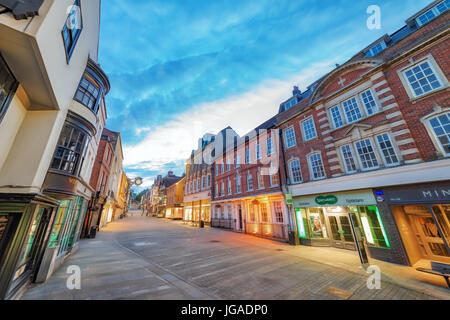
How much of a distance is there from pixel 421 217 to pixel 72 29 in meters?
17.5

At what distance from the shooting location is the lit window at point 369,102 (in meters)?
9.87

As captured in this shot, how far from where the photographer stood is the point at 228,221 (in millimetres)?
21281

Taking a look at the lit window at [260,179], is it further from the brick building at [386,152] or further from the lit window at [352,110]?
the lit window at [352,110]

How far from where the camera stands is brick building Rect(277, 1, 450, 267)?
7559 millimetres

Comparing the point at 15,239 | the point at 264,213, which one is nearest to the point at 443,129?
the point at 264,213

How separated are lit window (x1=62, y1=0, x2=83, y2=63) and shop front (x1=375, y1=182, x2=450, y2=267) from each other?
15220mm

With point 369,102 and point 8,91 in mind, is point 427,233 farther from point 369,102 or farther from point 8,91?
point 8,91

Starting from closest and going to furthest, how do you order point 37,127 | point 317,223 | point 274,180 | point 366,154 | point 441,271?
1. point 441,271
2. point 37,127
3. point 366,154
4. point 317,223
5. point 274,180

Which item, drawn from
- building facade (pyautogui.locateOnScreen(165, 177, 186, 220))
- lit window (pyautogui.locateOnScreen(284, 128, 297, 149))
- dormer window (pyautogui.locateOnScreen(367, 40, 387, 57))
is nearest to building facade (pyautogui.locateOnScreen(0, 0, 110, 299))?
lit window (pyautogui.locateOnScreen(284, 128, 297, 149))

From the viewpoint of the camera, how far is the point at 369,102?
1005cm

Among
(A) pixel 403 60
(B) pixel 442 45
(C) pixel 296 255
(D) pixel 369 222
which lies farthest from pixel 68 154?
(B) pixel 442 45

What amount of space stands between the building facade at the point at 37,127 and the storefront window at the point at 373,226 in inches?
575

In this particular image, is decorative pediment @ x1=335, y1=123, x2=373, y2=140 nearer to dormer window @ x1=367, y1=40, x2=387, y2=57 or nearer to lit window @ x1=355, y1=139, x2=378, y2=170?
lit window @ x1=355, y1=139, x2=378, y2=170
